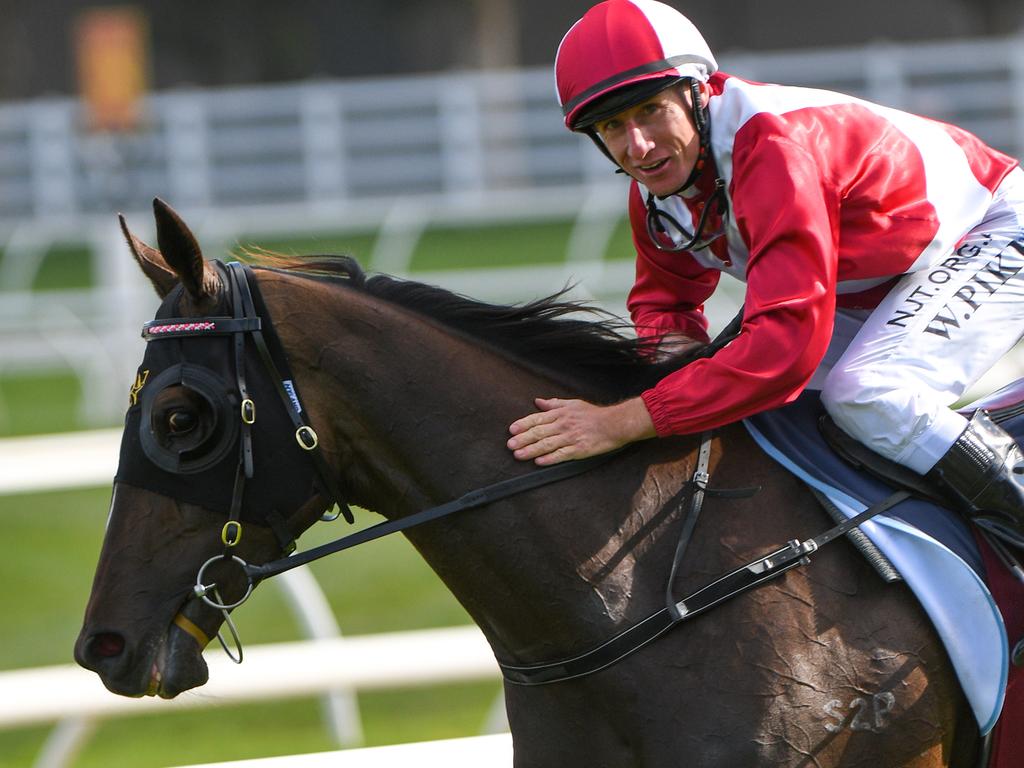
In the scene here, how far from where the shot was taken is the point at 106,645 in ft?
8.19

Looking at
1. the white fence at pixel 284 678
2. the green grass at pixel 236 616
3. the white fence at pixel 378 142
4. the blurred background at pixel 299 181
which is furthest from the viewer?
the white fence at pixel 378 142

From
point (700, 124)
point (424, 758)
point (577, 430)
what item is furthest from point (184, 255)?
point (424, 758)

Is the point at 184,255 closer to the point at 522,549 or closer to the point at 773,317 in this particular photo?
the point at 522,549

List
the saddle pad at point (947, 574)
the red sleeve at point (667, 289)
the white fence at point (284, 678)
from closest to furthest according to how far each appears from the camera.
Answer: the saddle pad at point (947, 574) < the red sleeve at point (667, 289) < the white fence at point (284, 678)

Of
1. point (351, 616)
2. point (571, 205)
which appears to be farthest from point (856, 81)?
point (351, 616)

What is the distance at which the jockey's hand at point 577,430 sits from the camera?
8.39 feet

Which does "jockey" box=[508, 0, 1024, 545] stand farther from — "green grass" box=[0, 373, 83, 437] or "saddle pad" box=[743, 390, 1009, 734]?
"green grass" box=[0, 373, 83, 437]

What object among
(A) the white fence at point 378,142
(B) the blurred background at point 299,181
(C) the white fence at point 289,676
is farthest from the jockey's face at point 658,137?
(A) the white fence at point 378,142

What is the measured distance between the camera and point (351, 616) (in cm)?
664

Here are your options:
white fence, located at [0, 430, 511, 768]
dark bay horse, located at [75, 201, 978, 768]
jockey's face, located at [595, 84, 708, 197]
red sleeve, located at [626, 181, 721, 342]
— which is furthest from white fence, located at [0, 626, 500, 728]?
jockey's face, located at [595, 84, 708, 197]

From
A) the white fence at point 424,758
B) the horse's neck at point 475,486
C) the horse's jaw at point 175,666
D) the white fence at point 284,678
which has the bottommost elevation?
the white fence at point 284,678

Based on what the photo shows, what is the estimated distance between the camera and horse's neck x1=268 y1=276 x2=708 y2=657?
8.43ft

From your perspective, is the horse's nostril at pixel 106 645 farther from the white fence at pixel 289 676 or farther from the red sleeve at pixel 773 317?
the white fence at pixel 289 676

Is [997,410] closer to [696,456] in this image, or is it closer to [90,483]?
[696,456]
